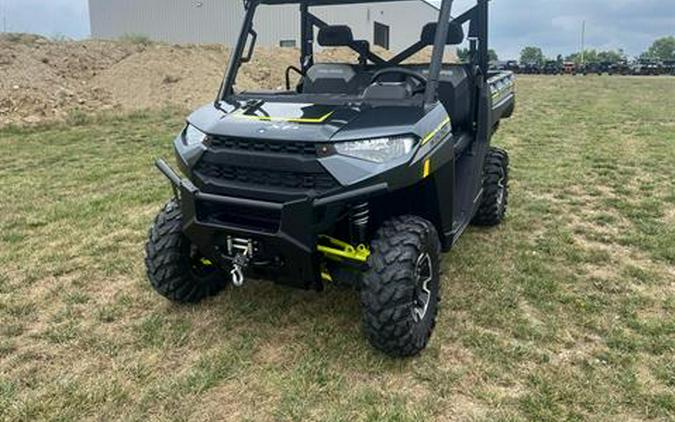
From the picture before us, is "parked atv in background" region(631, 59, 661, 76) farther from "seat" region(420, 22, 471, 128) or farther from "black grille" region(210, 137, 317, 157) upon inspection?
"black grille" region(210, 137, 317, 157)

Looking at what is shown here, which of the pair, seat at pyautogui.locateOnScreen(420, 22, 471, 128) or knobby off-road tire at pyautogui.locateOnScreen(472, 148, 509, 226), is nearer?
seat at pyautogui.locateOnScreen(420, 22, 471, 128)

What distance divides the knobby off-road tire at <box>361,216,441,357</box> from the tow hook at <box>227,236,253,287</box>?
22.0 inches

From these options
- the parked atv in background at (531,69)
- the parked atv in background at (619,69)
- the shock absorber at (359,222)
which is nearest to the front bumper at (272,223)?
the shock absorber at (359,222)

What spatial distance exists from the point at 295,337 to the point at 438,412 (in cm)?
90

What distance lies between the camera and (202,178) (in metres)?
2.83

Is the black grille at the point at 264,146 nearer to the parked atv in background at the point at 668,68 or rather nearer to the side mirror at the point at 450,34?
the side mirror at the point at 450,34

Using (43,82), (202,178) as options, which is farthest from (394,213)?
(43,82)

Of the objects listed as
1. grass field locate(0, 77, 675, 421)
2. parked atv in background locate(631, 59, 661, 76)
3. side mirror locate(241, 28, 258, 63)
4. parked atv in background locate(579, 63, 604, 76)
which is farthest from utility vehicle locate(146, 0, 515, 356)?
parked atv in background locate(631, 59, 661, 76)

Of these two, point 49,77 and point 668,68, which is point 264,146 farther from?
point 668,68

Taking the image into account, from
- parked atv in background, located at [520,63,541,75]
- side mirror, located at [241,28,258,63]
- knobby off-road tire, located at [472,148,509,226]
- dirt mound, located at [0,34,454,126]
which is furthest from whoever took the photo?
parked atv in background, located at [520,63,541,75]

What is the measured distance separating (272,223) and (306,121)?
51 cm

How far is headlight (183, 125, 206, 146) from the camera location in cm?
294

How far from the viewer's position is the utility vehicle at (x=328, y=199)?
8.50 feet

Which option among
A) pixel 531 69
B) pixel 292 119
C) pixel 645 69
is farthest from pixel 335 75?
pixel 645 69
